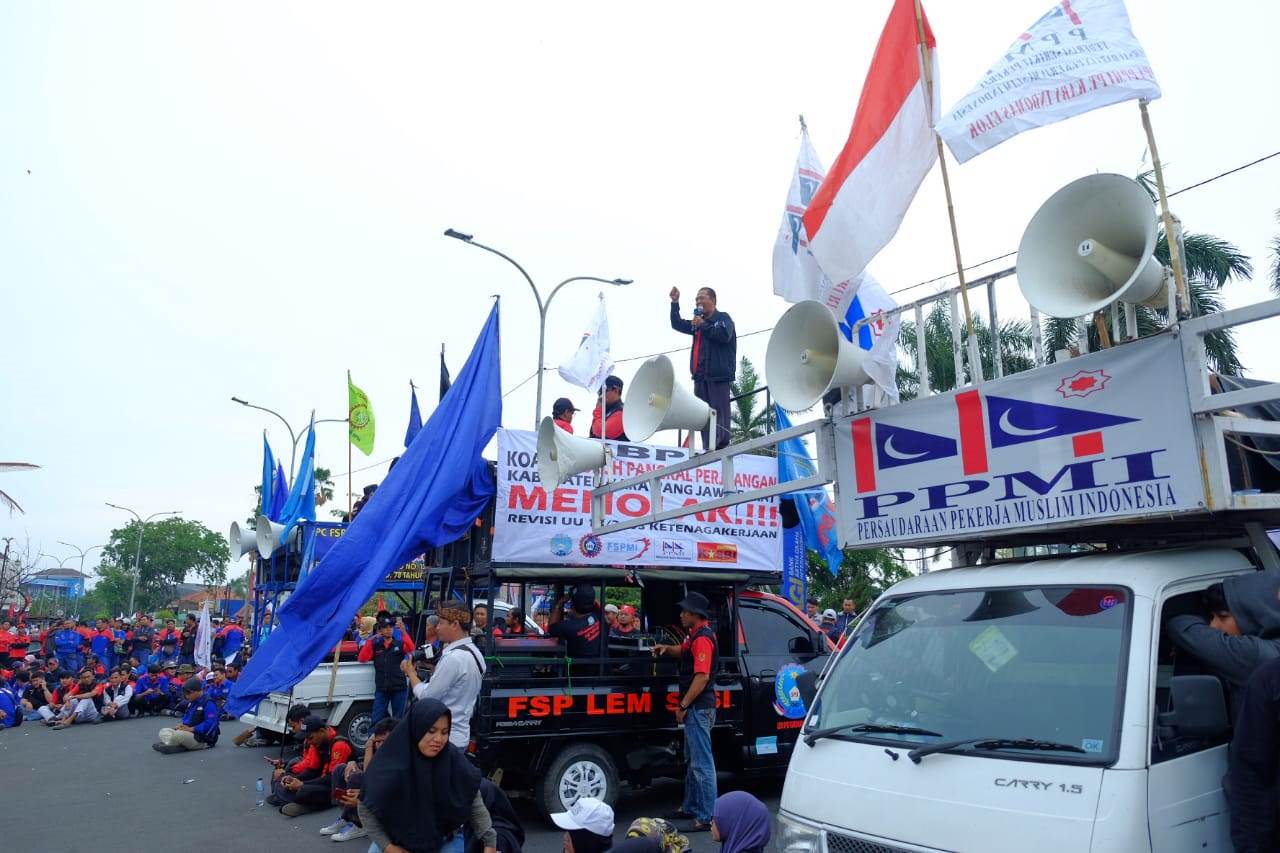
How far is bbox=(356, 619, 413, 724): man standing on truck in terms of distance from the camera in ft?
33.4

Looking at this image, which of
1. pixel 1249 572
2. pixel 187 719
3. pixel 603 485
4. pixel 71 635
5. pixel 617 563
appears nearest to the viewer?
pixel 1249 572

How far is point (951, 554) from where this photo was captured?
16.5ft

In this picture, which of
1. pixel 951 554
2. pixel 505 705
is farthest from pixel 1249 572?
pixel 505 705

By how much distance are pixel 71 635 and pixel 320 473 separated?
3427 cm

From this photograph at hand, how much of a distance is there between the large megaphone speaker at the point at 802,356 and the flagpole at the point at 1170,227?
5.58 ft

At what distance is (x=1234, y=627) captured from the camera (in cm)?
351

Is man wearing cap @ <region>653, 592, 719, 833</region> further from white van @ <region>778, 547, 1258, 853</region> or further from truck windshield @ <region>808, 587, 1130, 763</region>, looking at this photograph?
white van @ <region>778, 547, 1258, 853</region>

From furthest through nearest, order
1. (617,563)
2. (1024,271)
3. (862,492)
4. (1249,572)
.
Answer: (617,563) → (862,492) → (1024,271) → (1249,572)

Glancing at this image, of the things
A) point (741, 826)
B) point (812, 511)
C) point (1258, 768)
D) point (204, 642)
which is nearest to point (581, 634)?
point (741, 826)

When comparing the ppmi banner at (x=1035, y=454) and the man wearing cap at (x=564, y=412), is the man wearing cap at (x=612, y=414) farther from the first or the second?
the ppmi banner at (x=1035, y=454)

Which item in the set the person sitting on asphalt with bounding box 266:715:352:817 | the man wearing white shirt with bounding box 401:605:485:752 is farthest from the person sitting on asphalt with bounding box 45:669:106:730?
the man wearing white shirt with bounding box 401:605:485:752

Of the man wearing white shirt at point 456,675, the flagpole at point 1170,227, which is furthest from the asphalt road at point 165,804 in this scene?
the flagpole at point 1170,227

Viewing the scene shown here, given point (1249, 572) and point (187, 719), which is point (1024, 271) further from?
point (187, 719)

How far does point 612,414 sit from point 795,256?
2855 millimetres
